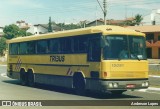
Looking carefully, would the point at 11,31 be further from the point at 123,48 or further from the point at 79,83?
the point at 123,48

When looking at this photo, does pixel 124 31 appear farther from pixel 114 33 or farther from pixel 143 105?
pixel 143 105

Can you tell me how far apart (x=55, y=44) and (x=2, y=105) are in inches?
305

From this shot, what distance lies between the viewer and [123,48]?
1758cm

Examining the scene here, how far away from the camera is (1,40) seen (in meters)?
118

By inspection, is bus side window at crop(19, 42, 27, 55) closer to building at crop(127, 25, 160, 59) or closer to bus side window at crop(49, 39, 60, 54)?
bus side window at crop(49, 39, 60, 54)

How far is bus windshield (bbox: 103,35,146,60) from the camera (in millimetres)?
17234

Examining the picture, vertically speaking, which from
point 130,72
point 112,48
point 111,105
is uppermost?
point 112,48

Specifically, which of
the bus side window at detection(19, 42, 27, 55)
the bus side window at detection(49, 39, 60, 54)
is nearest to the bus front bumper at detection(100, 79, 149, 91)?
the bus side window at detection(49, 39, 60, 54)

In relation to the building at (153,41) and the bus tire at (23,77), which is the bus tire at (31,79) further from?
the building at (153,41)

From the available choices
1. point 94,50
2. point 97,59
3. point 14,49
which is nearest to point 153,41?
point 14,49

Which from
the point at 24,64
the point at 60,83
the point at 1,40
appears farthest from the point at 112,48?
the point at 1,40

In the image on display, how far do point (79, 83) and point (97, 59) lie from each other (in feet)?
6.79

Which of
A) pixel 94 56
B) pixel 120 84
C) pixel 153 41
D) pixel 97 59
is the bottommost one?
pixel 120 84

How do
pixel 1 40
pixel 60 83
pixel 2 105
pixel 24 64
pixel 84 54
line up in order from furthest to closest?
pixel 1 40, pixel 24 64, pixel 60 83, pixel 84 54, pixel 2 105
